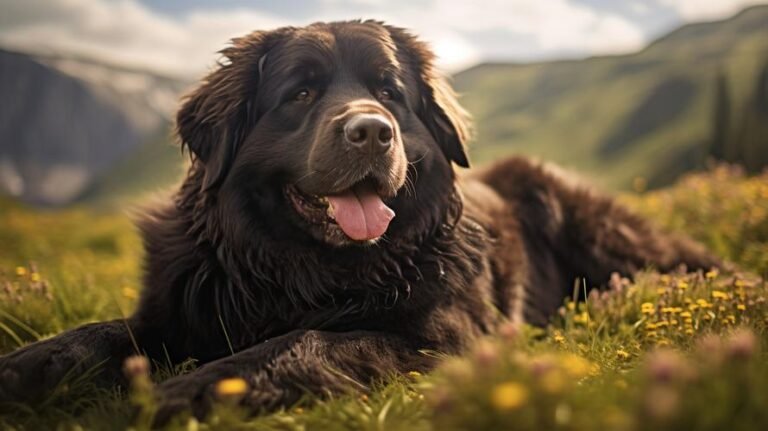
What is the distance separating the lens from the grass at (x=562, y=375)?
1368 millimetres

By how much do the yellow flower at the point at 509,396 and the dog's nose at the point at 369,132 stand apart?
1.68 m

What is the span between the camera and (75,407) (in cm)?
239

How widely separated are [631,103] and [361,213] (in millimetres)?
83180

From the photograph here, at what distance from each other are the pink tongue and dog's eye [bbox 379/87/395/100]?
23.4 inches

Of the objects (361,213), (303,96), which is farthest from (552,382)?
(303,96)

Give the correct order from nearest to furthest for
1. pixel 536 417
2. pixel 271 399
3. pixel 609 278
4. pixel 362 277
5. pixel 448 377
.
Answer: pixel 536 417 < pixel 448 377 < pixel 271 399 < pixel 362 277 < pixel 609 278

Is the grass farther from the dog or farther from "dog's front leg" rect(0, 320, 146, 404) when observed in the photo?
the dog

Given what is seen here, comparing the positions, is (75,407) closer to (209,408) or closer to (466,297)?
(209,408)

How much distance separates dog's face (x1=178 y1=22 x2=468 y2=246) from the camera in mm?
3043

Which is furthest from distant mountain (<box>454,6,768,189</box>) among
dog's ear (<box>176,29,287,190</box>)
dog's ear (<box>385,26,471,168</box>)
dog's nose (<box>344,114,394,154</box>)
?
dog's nose (<box>344,114,394,154</box>)

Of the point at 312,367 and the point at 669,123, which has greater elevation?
→ the point at 312,367

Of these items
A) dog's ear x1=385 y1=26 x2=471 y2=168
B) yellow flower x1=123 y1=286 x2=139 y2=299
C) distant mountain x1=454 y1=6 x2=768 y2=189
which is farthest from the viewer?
distant mountain x1=454 y1=6 x2=768 y2=189

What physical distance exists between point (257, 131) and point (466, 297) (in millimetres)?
1377

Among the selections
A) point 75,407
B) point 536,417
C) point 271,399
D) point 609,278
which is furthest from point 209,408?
point 609,278
